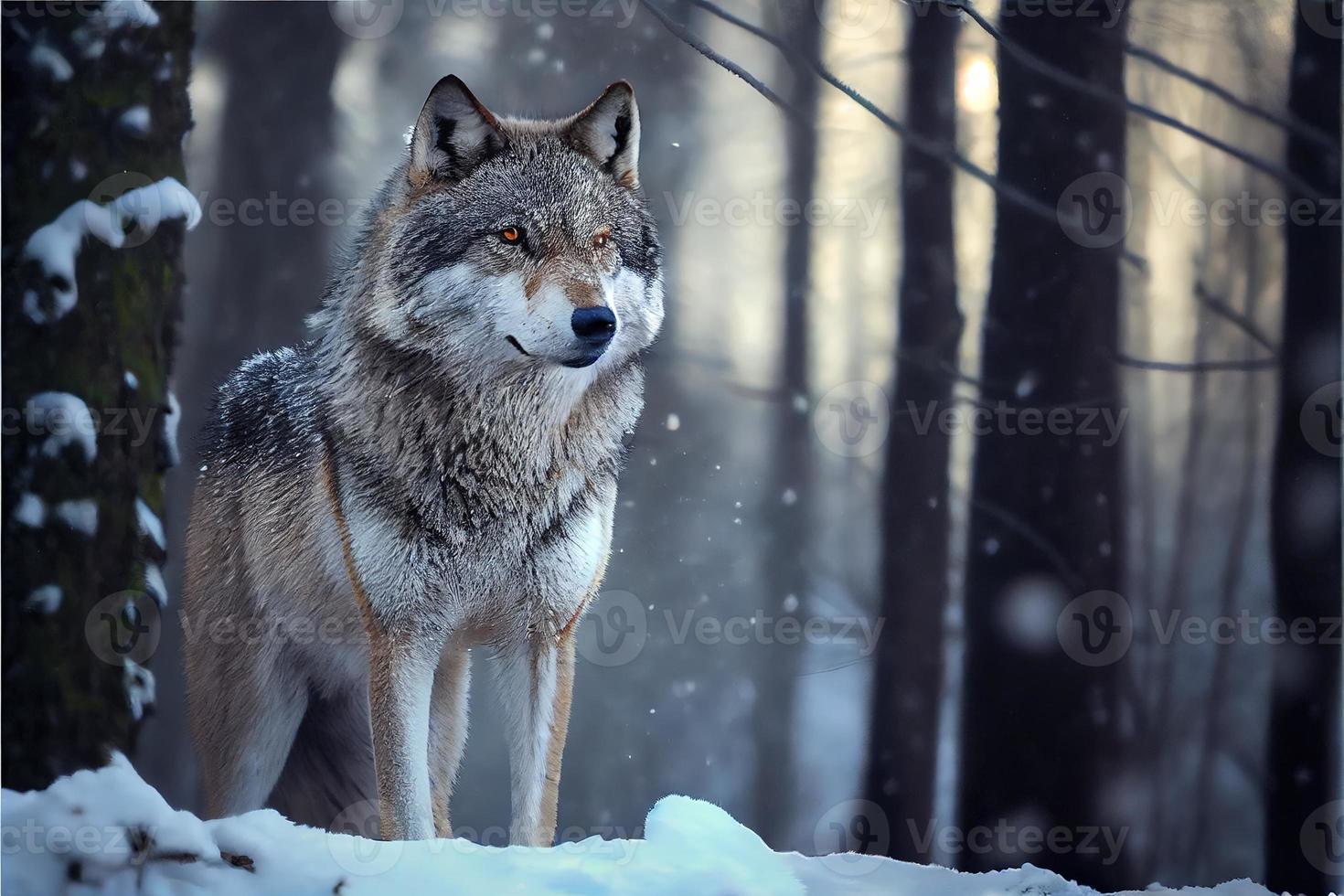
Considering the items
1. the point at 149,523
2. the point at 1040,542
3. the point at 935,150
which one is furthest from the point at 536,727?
the point at 935,150

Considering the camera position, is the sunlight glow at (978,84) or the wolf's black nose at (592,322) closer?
the wolf's black nose at (592,322)

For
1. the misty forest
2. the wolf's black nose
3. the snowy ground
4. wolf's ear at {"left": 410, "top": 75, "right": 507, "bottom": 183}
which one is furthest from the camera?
the misty forest

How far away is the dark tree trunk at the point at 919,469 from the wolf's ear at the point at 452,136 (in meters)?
1.98

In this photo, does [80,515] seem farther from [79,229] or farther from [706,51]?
[706,51]

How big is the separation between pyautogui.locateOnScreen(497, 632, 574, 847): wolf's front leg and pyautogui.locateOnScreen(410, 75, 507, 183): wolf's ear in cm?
141

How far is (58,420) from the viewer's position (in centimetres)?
281

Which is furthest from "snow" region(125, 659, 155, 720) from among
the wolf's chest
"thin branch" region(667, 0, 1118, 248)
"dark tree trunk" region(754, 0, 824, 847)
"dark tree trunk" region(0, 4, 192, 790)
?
"thin branch" region(667, 0, 1118, 248)

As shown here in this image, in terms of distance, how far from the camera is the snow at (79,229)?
9.31 ft

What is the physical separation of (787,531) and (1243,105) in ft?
8.42

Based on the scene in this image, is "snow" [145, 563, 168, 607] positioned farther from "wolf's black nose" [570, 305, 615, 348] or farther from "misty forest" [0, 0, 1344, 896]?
"wolf's black nose" [570, 305, 615, 348]

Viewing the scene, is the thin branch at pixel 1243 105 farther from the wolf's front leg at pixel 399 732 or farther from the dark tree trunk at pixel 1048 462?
the wolf's front leg at pixel 399 732

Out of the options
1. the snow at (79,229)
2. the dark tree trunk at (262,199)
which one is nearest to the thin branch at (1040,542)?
the dark tree trunk at (262,199)

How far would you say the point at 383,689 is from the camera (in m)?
2.86

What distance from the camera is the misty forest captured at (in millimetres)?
3768
